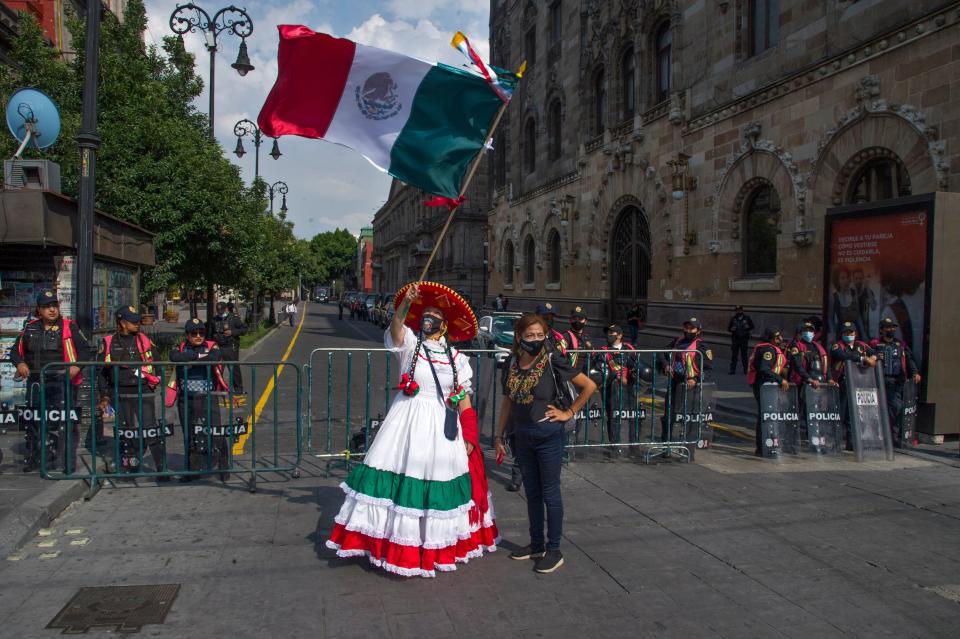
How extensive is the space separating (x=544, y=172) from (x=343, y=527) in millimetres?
29631

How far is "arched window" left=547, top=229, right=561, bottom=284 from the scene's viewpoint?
32.7 m

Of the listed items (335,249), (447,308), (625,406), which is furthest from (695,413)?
(335,249)

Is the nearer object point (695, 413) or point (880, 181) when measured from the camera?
point (695, 413)

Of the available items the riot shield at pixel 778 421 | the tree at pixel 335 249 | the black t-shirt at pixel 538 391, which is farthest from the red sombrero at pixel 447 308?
the tree at pixel 335 249

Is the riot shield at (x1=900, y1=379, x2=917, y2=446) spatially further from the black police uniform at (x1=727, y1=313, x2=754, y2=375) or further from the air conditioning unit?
the air conditioning unit

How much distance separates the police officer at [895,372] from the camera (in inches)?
374

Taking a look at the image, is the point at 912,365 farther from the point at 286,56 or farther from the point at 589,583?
the point at 286,56

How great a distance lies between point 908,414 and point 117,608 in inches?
363

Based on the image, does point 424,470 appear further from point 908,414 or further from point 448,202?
point 908,414

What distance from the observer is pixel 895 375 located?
31.4ft

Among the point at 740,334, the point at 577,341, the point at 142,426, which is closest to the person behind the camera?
Answer: the point at 142,426

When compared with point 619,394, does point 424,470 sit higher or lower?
lower

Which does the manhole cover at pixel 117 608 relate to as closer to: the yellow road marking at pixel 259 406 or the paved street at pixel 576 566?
the paved street at pixel 576 566

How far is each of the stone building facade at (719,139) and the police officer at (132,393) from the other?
42.5ft
